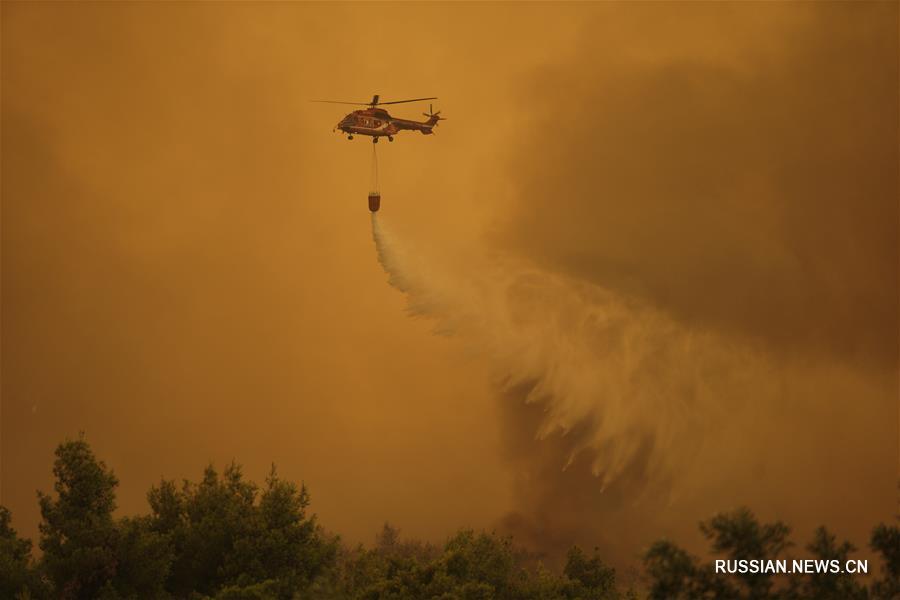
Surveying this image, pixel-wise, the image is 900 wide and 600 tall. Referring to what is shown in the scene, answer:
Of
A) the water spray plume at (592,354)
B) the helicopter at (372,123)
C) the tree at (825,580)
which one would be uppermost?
the helicopter at (372,123)

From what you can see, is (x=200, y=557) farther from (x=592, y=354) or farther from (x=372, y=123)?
(x=592, y=354)

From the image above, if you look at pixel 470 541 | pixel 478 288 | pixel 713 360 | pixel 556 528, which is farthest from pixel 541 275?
pixel 470 541

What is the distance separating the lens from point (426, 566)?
29.6 meters

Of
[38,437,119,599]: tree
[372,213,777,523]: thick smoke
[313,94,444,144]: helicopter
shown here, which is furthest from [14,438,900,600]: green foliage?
[372,213,777,523]: thick smoke

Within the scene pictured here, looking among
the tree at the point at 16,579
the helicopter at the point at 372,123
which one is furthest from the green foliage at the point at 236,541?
the helicopter at the point at 372,123

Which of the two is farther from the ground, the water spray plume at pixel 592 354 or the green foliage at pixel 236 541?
the water spray plume at pixel 592 354

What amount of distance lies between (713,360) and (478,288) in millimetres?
12857

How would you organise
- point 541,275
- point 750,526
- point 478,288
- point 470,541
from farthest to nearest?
point 541,275, point 478,288, point 470,541, point 750,526

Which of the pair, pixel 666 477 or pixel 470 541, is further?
pixel 666 477

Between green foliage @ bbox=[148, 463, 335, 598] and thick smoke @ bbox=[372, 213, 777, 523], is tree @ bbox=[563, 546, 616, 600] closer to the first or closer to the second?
green foliage @ bbox=[148, 463, 335, 598]

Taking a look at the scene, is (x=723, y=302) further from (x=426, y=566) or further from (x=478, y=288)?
(x=426, y=566)

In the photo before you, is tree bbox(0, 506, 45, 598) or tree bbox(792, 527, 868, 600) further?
tree bbox(0, 506, 45, 598)

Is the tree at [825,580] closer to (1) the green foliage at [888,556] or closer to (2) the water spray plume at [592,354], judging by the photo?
(1) the green foliage at [888,556]

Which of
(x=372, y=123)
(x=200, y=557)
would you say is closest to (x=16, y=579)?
(x=200, y=557)
